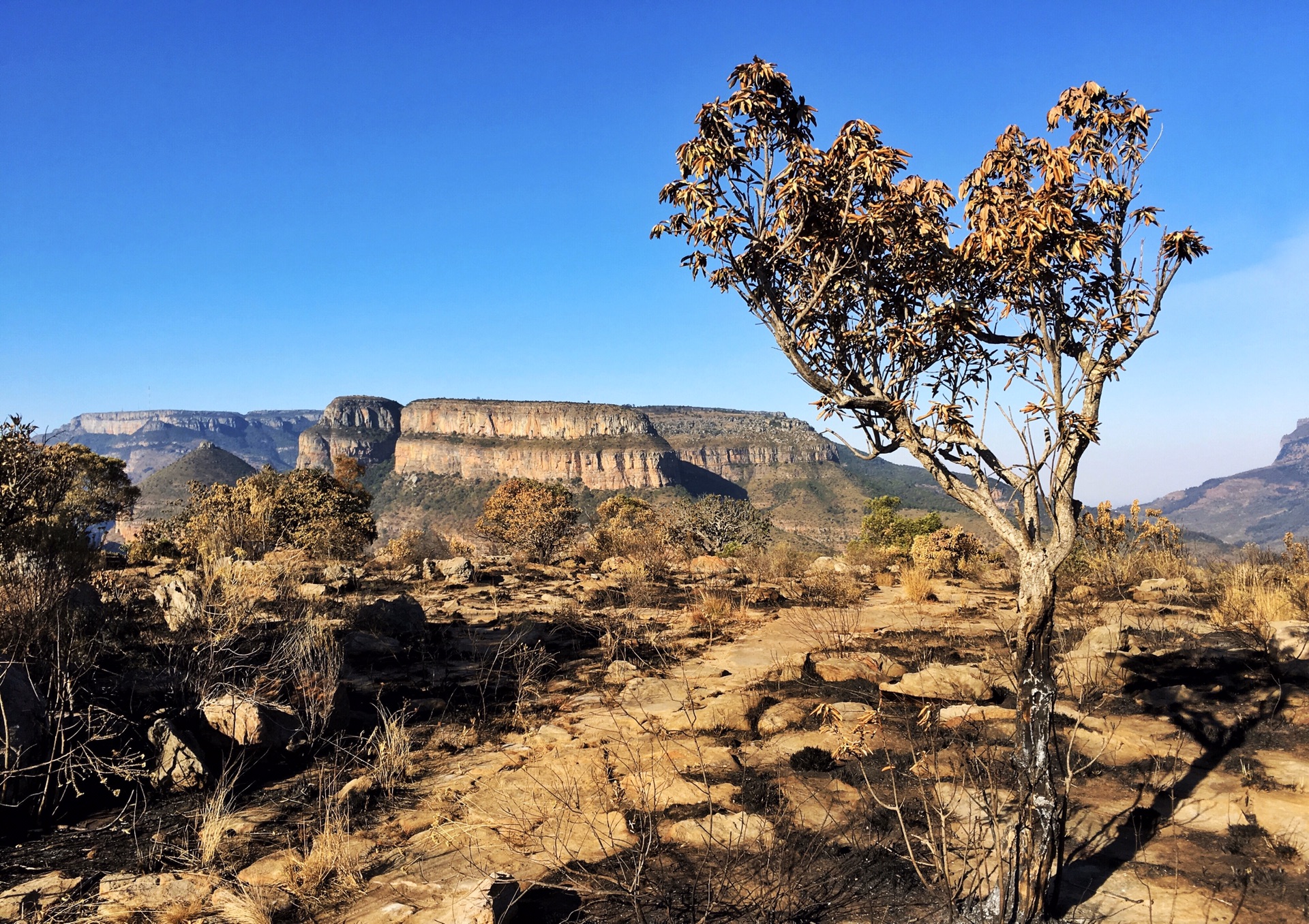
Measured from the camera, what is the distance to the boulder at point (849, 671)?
27.0ft

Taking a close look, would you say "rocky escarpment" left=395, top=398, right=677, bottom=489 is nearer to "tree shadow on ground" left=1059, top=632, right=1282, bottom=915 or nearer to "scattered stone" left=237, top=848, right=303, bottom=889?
"tree shadow on ground" left=1059, top=632, right=1282, bottom=915

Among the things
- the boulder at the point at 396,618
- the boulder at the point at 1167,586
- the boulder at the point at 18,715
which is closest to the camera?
the boulder at the point at 18,715

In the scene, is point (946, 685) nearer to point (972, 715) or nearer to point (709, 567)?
point (972, 715)

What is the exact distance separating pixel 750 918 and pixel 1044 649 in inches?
81.5

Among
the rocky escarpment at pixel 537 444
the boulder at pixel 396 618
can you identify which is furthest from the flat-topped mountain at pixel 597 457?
the boulder at pixel 396 618

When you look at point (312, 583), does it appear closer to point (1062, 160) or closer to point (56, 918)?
point (56, 918)

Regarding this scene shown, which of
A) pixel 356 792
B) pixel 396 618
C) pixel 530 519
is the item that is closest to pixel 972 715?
pixel 356 792

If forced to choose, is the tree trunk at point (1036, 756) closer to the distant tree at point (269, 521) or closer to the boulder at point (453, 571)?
the boulder at point (453, 571)

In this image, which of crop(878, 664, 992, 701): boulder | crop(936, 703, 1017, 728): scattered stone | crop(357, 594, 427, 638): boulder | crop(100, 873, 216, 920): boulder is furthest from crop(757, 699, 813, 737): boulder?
crop(357, 594, 427, 638): boulder

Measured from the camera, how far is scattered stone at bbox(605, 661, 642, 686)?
29.2 ft

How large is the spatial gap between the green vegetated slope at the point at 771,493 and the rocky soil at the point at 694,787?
214 ft

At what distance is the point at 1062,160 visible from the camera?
3.79 metres

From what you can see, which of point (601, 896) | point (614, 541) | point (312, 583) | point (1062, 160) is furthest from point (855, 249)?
point (614, 541)

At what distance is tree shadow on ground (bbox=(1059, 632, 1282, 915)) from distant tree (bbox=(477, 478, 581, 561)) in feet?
52.8
